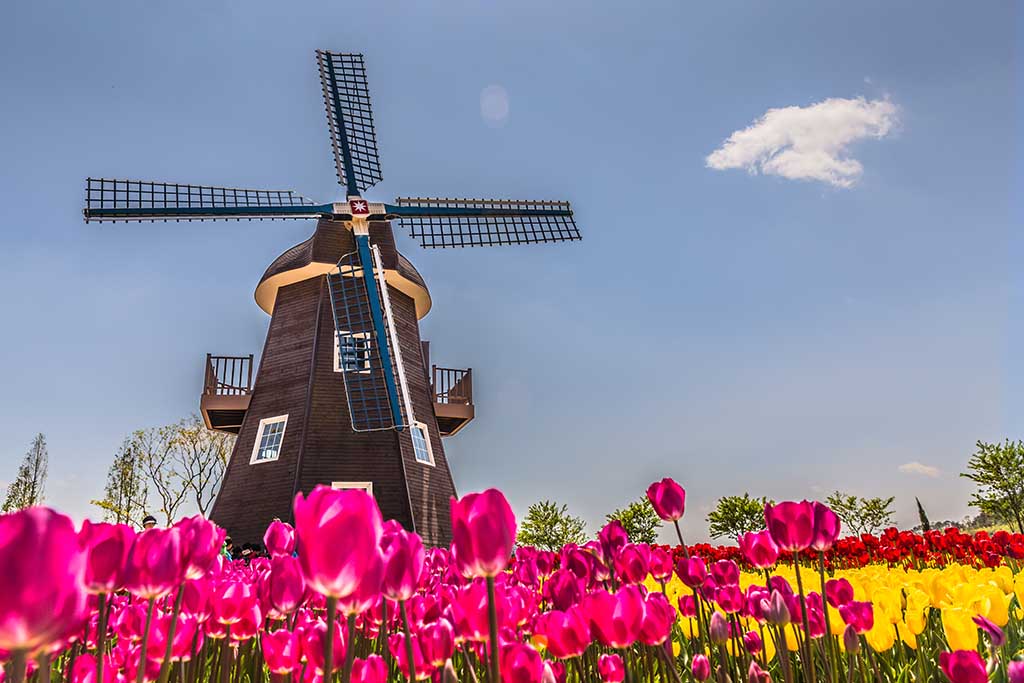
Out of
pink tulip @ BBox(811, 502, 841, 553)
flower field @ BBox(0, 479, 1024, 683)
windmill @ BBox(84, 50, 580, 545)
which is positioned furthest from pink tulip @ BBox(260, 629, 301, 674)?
windmill @ BBox(84, 50, 580, 545)

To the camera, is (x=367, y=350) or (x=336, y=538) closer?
(x=336, y=538)

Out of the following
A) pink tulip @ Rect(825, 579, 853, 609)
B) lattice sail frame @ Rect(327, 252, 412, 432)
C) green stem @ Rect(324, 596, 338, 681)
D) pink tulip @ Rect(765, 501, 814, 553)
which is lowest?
pink tulip @ Rect(825, 579, 853, 609)

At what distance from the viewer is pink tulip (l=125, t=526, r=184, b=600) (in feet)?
4.79

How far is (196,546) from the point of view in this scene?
5.25ft

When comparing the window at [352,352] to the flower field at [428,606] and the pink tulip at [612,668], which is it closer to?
the flower field at [428,606]

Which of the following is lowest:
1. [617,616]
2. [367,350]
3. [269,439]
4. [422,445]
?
[617,616]

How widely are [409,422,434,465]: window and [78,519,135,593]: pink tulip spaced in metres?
15.8

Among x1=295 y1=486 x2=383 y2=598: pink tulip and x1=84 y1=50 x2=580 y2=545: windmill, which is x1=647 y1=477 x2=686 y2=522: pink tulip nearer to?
x1=295 y1=486 x2=383 y2=598: pink tulip

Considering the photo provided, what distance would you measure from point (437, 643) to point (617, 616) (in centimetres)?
48

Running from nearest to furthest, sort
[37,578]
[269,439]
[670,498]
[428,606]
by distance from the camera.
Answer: [37,578] < [428,606] < [670,498] < [269,439]

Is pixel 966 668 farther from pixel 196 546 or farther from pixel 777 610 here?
pixel 196 546

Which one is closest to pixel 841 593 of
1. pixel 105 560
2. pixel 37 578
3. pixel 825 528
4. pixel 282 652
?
pixel 825 528

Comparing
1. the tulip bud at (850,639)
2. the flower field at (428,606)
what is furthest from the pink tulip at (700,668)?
the tulip bud at (850,639)

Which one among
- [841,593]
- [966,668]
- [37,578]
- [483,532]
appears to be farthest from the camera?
[841,593]
